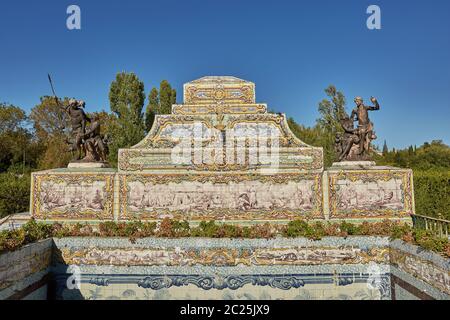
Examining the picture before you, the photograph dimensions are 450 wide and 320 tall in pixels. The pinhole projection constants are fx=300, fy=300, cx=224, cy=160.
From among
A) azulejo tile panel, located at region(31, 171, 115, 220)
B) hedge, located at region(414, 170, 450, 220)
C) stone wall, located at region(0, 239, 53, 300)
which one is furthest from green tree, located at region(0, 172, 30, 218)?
hedge, located at region(414, 170, 450, 220)

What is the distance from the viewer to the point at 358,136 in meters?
9.96

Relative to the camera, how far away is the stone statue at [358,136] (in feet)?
32.3

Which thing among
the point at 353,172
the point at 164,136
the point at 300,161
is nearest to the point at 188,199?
the point at 164,136

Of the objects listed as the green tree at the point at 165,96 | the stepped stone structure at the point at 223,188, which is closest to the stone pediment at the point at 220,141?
the stepped stone structure at the point at 223,188

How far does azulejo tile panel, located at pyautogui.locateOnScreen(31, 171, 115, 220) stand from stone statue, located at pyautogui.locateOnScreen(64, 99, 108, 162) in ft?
3.04

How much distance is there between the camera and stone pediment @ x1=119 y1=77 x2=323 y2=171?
9.26 metres

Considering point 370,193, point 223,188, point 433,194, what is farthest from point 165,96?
point 370,193

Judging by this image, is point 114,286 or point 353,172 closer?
point 114,286

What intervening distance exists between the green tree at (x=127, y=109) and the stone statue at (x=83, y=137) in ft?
38.1

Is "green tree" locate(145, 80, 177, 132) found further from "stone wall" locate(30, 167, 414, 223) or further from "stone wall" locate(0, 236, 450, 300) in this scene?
"stone wall" locate(0, 236, 450, 300)

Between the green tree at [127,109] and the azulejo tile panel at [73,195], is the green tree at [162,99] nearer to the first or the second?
the green tree at [127,109]
